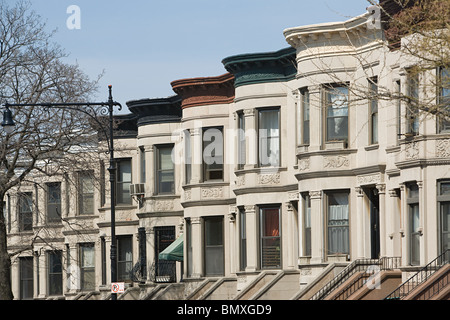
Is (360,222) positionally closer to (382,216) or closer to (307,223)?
(382,216)

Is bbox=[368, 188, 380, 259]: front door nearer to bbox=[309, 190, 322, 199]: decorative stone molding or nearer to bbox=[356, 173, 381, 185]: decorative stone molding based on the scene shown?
bbox=[356, 173, 381, 185]: decorative stone molding

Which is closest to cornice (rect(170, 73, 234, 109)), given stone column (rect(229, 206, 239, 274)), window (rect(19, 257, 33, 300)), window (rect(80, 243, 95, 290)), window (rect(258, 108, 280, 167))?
window (rect(258, 108, 280, 167))

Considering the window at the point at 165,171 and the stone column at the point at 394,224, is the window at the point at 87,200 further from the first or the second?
the stone column at the point at 394,224

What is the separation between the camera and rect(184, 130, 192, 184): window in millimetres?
45719

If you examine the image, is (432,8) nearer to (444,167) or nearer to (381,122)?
(444,167)

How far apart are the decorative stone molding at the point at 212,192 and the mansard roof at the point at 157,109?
5691mm

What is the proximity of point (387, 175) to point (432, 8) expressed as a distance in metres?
10.1

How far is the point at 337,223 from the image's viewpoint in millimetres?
36469

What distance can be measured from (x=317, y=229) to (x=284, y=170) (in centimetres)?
413

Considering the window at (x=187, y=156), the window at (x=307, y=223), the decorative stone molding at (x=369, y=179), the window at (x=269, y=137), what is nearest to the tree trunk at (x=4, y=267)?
the window at (x=187, y=156)

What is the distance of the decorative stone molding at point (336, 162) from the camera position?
119 feet

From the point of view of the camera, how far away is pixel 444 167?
30.9 meters

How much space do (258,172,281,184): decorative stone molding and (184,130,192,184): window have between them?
5469 mm

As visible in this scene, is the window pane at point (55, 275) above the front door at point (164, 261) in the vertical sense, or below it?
below
